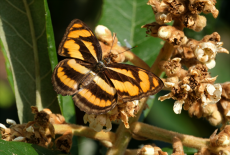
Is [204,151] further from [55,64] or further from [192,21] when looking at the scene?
[55,64]

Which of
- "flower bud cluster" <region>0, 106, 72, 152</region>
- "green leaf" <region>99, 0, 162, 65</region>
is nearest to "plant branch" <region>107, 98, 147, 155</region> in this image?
"flower bud cluster" <region>0, 106, 72, 152</region>

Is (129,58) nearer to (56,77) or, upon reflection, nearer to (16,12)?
(56,77)

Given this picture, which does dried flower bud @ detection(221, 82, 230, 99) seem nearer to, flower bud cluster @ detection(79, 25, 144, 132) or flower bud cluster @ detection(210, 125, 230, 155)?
flower bud cluster @ detection(210, 125, 230, 155)

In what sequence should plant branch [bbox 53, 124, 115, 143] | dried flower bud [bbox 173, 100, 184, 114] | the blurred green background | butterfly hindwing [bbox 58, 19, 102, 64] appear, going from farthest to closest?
the blurred green background
butterfly hindwing [bbox 58, 19, 102, 64]
plant branch [bbox 53, 124, 115, 143]
dried flower bud [bbox 173, 100, 184, 114]

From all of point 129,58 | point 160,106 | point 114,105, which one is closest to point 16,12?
point 129,58

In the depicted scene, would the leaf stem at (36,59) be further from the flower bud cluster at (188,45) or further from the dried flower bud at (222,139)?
the dried flower bud at (222,139)

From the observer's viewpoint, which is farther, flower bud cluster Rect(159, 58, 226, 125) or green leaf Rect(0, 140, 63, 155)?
flower bud cluster Rect(159, 58, 226, 125)

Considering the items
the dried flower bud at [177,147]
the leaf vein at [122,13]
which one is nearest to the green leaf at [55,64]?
the dried flower bud at [177,147]
